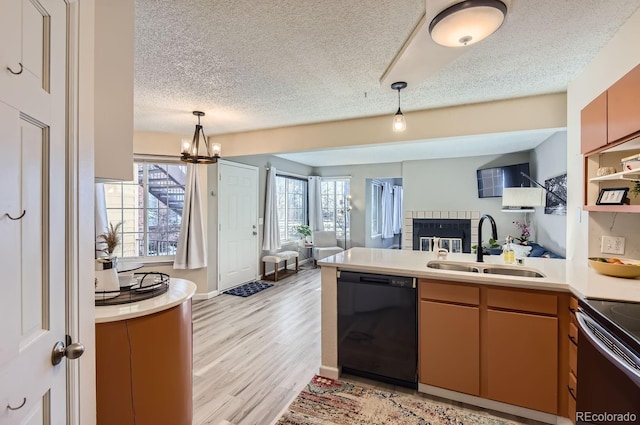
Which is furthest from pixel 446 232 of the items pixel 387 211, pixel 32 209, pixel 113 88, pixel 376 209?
pixel 32 209

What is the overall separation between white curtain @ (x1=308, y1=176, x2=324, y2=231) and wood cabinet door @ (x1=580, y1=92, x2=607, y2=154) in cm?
549

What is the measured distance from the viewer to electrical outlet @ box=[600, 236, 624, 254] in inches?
82.6

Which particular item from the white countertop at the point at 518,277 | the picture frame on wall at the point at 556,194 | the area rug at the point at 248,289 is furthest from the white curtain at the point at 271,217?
the picture frame on wall at the point at 556,194

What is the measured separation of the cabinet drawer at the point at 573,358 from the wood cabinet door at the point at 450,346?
1.58 feet

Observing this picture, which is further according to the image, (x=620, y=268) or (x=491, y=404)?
(x=491, y=404)

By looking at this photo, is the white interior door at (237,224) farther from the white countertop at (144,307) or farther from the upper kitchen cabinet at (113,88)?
the upper kitchen cabinet at (113,88)

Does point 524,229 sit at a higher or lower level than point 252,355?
higher

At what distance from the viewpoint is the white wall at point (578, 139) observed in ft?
5.76

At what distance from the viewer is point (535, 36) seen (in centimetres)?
185

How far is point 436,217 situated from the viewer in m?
6.11

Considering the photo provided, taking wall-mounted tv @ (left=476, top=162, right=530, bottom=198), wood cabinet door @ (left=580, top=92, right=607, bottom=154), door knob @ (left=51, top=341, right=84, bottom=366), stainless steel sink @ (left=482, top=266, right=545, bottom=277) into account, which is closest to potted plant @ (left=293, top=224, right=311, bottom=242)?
wall-mounted tv @ (left=476, top=162, right=530, bottom=198)

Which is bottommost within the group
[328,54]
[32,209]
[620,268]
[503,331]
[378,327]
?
[378,327]

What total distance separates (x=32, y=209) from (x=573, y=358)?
2570mm

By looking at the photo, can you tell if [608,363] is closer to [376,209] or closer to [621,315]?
[621,315]
